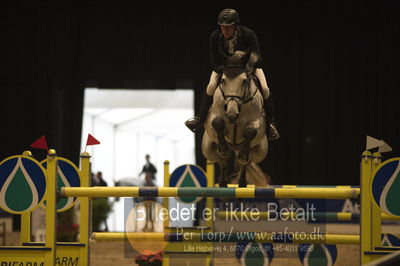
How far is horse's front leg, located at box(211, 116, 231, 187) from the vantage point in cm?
352

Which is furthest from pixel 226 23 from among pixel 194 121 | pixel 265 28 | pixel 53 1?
pixel 53 1

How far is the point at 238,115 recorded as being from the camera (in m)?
3.49

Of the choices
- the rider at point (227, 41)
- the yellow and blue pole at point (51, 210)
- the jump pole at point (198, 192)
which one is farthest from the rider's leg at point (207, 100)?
the yellow and blue pole at point (51, 210)

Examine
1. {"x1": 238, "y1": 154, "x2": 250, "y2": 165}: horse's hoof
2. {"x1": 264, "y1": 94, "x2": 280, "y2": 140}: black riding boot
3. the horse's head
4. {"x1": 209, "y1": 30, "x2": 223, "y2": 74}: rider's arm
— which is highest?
{"x1": 209, "y1": 30, "x2": 223, "y2": 74}: rider's arm

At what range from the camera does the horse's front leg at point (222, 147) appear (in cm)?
352

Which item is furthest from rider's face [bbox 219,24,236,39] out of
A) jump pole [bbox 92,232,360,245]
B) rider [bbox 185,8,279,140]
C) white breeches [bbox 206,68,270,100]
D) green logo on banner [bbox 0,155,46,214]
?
green logo on banner [bbox 0,155,46,214]

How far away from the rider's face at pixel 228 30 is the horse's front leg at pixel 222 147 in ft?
1.45

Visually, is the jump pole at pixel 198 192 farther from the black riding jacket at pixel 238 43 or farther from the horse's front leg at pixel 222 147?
the black riding jacket at pixel 238 43

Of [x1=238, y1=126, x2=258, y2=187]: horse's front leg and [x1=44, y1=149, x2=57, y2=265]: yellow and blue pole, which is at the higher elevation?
[x1=238, y1=126, x2=258, y2=187]: horse's front leg

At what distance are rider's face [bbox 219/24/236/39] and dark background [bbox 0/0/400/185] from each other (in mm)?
6164

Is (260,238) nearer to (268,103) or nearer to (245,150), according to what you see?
(245,150)

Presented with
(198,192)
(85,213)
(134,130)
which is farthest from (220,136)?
(134,130)

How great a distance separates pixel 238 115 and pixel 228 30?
455 mm

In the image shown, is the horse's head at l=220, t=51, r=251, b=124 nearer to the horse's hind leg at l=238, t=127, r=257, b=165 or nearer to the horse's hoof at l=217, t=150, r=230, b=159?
the horse's hind leg at l=238, t=127, r=257, b=165
